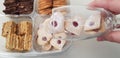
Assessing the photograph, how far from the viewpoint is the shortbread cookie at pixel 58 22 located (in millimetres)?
579

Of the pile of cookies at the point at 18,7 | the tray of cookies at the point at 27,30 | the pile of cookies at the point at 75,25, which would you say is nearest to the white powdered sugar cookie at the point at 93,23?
the pile of cookies at the point at 75,25

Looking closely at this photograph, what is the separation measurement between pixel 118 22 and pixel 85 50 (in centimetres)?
16

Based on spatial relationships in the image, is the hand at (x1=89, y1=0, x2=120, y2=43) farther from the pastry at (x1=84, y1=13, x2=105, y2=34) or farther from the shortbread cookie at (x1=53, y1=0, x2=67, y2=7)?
the shortbread cookie at (x1=53, y1=0, x2=67, y2=7)

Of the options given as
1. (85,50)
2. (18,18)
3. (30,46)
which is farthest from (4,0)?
(85,50)

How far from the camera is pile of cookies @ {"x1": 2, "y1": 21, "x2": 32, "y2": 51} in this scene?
73 centimetres

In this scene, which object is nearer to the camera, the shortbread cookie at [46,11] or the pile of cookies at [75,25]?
the pile of cookies at [75,25]

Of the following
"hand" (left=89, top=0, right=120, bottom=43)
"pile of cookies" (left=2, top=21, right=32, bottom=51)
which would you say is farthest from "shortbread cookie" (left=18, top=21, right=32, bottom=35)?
"hand" (left=89, top=0, right=120, bottom=43)

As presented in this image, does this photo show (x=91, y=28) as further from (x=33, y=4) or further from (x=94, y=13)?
(x=33, y=4)

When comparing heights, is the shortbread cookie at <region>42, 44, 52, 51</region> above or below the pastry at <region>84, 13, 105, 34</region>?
below

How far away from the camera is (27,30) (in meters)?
0.74

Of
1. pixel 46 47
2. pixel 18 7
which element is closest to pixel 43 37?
pixel 46 47

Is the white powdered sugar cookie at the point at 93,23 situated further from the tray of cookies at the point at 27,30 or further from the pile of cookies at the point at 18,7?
the pile of cookies at the point at 18,7

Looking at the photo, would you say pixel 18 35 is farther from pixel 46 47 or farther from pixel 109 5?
pixel 109 5

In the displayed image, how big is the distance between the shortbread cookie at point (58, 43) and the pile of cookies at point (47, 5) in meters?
0.10
